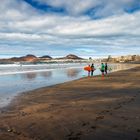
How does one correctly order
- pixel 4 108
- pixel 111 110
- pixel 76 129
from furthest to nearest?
pixel 4 108 → pixel 111 110 → pixel 76 129

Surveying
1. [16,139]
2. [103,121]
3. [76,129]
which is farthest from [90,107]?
[16,139]

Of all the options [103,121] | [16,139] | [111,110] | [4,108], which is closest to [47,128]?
[16,139]

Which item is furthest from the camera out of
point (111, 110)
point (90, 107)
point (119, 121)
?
point (90, 107)

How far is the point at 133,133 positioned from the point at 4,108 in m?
6.17

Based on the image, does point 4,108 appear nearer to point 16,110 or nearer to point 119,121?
point 16,110

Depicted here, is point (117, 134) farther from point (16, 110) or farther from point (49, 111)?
point (16, 110)

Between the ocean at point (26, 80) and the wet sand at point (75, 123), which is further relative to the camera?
the ocean at point (26, 80)

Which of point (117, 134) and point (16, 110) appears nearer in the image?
point (117, 134)

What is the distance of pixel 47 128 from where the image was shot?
7387 mm

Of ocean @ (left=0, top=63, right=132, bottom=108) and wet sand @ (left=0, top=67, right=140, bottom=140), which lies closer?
wet sand @ (left=0, top=67, right=140, bottom=140)

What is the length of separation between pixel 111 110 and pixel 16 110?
3759mm

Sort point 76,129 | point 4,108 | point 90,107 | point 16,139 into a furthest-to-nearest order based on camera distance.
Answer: point 4,108 → point 90,107 → point 76,129 → point 16,139

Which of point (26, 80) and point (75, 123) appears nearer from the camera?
point (75, 123)

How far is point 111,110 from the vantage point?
9500 millimetres
